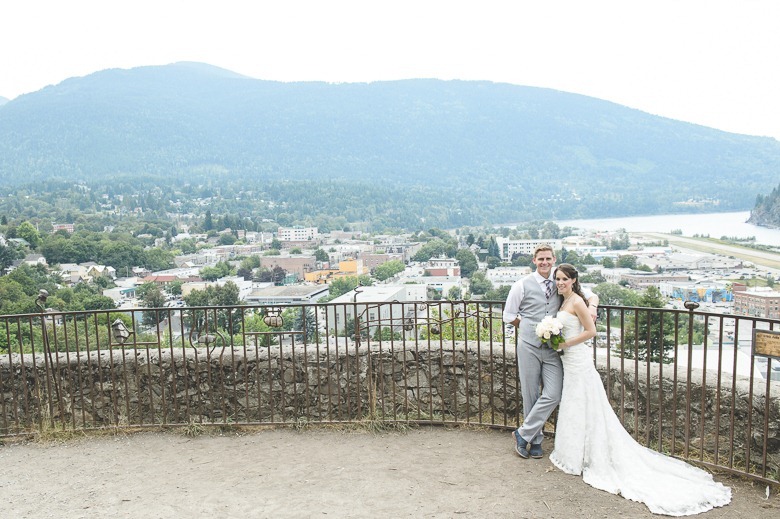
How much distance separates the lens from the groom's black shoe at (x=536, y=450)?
4.84 meters

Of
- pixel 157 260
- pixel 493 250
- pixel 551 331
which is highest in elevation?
pixel 551 331

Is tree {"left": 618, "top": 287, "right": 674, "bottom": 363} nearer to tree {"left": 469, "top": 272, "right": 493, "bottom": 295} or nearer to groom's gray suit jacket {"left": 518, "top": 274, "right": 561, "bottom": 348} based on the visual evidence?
groom's gray suit jacket {"left": 518, "top": 274, "right": 561, "bottom": 348}

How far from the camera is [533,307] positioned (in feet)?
15.9

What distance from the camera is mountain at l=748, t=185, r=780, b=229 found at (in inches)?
2353

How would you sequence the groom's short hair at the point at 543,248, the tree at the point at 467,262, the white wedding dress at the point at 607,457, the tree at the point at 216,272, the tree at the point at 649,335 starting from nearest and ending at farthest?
the white wedding dress at the point at 607,457 → the tree at the point at 649,335 → the groom's short hair at the point at 543,248 → the tree at the point at 467,262 → the tree at the point at 216,272

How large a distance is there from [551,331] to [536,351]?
1.16 ft

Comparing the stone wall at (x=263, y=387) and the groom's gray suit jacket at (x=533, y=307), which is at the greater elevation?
the groom's gray suit jacket at (x=533, y=307)

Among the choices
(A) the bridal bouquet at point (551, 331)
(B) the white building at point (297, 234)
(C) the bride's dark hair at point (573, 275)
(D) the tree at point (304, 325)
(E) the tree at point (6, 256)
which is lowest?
(B) the white building at point (297, 234)

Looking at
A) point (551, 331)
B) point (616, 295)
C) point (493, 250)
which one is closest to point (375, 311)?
point (551, 331)

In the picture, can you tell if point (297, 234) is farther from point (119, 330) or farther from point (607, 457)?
point (607, 457)

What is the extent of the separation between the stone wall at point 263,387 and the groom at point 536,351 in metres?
0.65

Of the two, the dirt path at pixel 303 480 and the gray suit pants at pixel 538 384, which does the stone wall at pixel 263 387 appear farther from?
the gray suit pants at pixel 538 384

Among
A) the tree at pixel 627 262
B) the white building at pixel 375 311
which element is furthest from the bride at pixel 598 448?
the tree at pixel 627 262

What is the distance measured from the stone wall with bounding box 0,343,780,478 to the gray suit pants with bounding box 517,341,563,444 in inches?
25.5
